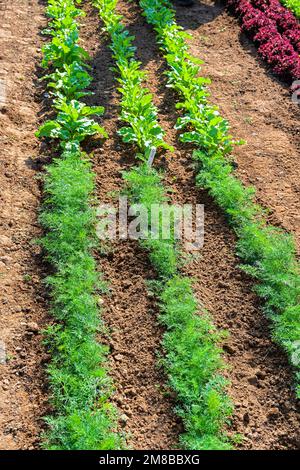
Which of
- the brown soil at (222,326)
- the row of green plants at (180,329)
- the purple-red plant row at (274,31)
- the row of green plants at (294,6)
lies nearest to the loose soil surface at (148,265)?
the brown soil at (222,326)

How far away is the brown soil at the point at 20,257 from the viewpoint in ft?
17.3

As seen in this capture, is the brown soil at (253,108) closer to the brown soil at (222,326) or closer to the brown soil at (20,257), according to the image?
the brown soil at (222,326)

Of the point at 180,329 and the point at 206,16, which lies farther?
the point at 206,16

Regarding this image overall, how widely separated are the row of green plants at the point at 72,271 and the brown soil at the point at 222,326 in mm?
210

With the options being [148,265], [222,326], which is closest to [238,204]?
[148,265]

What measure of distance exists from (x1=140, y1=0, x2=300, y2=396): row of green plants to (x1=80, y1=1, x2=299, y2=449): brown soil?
0.14 m

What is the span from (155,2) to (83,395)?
8.23 m

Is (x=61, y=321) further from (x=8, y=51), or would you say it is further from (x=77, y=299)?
(x=8, y=51)

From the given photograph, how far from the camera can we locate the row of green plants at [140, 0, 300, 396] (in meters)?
6.00

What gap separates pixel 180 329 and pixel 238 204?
1998 mm

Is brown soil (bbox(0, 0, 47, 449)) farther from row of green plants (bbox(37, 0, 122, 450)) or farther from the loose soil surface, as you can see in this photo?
row of green plants (bbox(37, 0, 122, 450))

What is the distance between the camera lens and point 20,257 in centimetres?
665

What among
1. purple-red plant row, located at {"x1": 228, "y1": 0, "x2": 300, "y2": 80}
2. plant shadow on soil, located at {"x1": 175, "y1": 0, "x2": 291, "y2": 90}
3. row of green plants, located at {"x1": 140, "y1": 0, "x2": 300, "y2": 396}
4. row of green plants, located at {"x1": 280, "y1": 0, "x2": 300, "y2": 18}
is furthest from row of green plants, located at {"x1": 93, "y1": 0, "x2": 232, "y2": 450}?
row of green plants, located at {"x1": 280, "y1": 0, "x2": 300, "y2": 18}

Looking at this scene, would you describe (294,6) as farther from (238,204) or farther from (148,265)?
(148,265)
